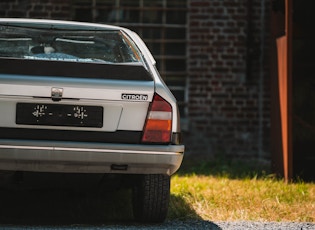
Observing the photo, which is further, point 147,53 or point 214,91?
point 214,91

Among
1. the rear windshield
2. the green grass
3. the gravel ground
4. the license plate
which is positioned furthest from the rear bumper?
the green grass

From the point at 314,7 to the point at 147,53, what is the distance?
3.71m

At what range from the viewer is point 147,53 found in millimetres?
5586

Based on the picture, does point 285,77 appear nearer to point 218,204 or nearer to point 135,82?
point 218,204

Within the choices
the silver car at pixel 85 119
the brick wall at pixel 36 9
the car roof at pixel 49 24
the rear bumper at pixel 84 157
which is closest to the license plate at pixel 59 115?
the silver car at pixel 85 119

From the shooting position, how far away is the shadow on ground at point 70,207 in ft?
17.5

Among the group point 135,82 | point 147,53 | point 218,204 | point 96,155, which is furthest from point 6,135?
point 218,204

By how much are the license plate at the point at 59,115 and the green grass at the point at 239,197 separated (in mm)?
1343

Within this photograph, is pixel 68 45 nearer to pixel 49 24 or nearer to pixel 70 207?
pixel 49 24

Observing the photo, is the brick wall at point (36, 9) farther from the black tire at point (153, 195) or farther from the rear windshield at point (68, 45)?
the black tire at point (153, 195)

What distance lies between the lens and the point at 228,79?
1095cm

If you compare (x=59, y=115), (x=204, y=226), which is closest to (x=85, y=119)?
(x=59, y=115)

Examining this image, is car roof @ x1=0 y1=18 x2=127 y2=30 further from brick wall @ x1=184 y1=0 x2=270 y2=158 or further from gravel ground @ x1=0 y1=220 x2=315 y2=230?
brick wall @ x1=184 y1=0 x2=270 y2=158

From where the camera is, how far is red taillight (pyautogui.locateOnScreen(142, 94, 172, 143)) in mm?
4910
